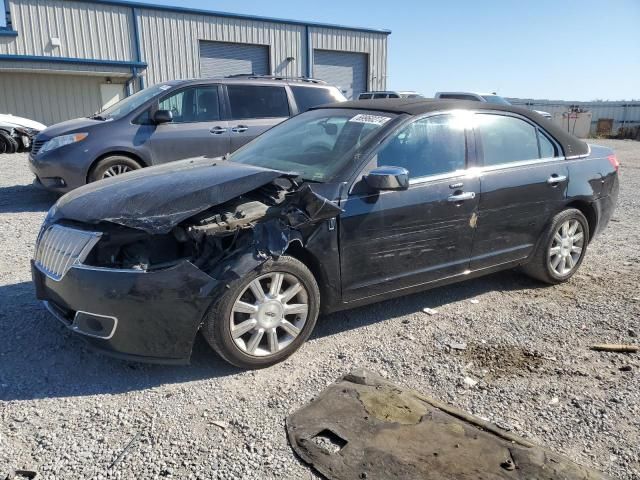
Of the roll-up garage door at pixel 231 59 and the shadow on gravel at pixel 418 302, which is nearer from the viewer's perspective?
the shadow on gravel at pixel 418 302

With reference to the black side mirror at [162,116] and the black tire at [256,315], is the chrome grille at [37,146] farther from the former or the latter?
the black tire at [256,315]

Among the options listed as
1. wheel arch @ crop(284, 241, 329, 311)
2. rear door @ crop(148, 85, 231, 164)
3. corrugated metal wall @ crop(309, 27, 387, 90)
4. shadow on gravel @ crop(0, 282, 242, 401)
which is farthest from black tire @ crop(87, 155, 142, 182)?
corrugated metal wall @ crop(309, 27, 387, 90)

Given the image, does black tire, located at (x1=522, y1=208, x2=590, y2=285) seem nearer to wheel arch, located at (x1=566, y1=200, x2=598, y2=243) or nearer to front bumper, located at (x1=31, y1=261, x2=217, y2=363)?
wheel arch, located at (x1=566, y1=200, x2=598, y2=243)

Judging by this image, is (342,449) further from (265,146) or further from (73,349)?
(265,146)

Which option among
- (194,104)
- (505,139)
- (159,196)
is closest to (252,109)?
(194,104)

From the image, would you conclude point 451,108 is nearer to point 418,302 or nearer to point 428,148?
point 428,148

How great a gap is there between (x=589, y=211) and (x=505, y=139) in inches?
50.3

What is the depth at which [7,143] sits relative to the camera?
551 inches

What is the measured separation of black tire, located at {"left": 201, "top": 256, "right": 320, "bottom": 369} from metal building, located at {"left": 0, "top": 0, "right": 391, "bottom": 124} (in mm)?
18799

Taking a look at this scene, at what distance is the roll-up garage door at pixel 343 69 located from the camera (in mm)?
24562

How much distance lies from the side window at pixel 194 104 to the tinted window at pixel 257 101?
272 millimetres

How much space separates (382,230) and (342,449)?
1.55 metres

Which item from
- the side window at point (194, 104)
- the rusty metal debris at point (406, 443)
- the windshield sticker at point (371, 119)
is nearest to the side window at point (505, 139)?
the windshield sticker at point (371, 119)

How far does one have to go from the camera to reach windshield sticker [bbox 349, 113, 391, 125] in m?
3.89
